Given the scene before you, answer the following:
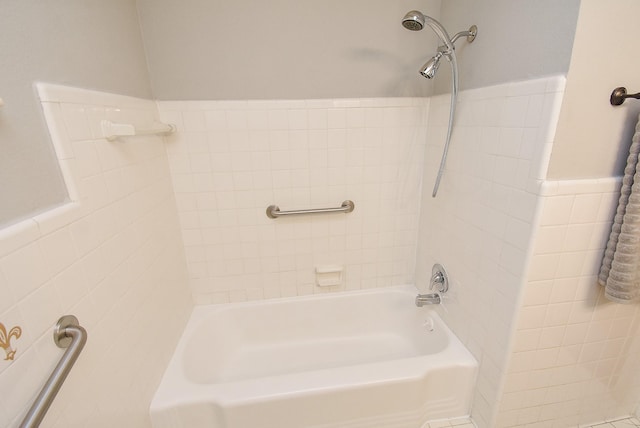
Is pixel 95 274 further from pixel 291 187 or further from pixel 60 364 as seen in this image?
pixel 291 187

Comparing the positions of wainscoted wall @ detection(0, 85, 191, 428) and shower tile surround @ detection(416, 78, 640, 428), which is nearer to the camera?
wainscoted wall @ detection(0, 85, 191, 428)

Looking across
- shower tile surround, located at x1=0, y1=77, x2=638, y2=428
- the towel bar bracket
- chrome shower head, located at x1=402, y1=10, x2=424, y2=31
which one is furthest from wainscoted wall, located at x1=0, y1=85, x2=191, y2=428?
the towel bar bracket

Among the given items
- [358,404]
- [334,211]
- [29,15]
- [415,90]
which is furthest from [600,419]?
[29,15]

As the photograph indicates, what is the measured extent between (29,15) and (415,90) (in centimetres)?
146

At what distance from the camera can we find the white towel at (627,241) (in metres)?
0.82

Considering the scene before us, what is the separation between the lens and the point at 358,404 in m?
1.16

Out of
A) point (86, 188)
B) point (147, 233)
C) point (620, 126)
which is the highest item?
point (620, 126)

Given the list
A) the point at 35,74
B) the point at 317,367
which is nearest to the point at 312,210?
the point at 317,367

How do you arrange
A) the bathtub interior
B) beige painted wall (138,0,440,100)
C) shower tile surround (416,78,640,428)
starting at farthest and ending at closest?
the bathtub interior → beige painted wall (138,0,440,100) → shower tile surround (416,78,640,428)

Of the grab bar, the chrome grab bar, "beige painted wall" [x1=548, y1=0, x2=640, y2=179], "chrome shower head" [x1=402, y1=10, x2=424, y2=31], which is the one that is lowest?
the grab bar

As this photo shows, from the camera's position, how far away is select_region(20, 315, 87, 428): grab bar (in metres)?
0.49

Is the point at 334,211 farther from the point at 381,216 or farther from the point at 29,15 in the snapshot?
the point at 29,15

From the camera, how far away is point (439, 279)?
147 centimetres

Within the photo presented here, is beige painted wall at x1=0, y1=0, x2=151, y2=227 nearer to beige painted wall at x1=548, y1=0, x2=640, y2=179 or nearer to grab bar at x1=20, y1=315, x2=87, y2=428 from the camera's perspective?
grab bar at x1=20, y1=315, x2=87, y2=428
